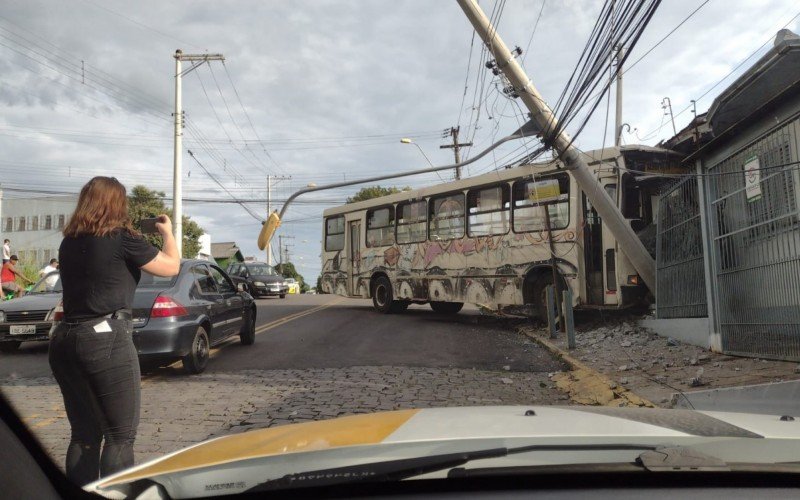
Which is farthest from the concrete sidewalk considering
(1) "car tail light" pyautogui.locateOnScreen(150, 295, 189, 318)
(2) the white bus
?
(1) "car tail light" pyautogui.locateOnScreen(150, 295, 189, 318)

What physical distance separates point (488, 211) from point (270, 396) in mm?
7835

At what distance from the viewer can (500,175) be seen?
12.5 m

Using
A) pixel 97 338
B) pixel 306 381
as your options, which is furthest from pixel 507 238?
pixel 97 338

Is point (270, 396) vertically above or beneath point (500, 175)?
beneath

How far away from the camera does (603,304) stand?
10.8m

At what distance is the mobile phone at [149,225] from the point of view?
3.33m

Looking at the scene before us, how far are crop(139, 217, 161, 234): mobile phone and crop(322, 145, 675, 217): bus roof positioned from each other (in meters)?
9.01

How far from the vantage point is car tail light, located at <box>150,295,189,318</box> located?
6.76 metres

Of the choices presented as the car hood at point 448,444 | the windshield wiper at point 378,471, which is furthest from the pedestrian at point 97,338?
the windshield wiper at point 378,471

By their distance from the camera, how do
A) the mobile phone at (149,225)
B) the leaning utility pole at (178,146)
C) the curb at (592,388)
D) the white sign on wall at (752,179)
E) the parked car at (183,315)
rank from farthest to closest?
1. the leaning utility pole at (178,146)
2. the white sign on wall at (752,179)
3. the parked car at (183,315)
4. the curb at (592,388)
5. the mobile phone at (149,225)

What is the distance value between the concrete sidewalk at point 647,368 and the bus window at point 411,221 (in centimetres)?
505

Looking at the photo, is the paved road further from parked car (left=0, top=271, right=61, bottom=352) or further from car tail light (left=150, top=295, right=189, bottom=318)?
car tail light (left=150, top=295, right=189, bottom=318)

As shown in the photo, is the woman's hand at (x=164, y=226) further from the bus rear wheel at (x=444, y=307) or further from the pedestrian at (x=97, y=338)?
the bus rear wheel at (x=444, y=307)

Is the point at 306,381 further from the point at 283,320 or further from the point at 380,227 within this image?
the point at 380,227
